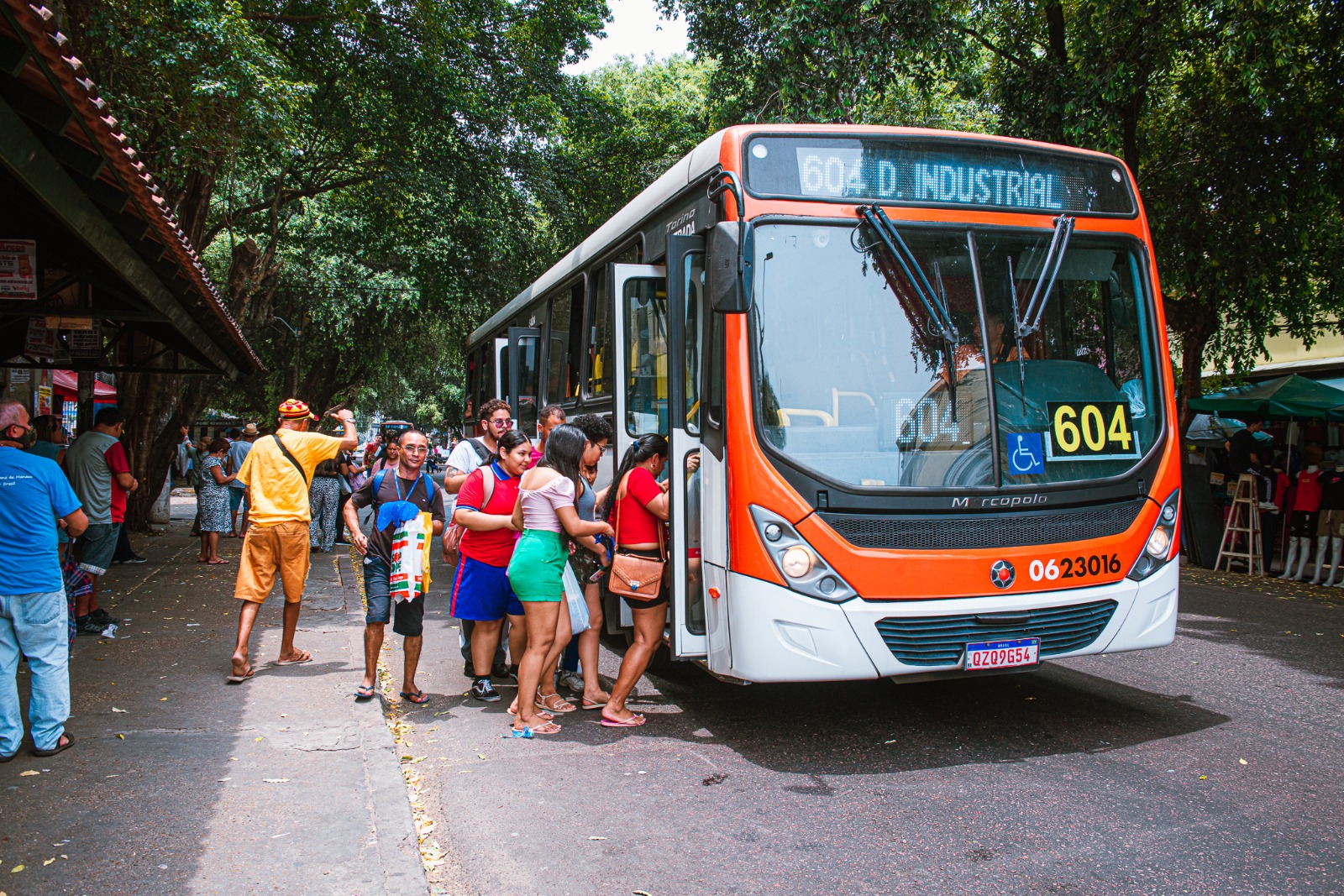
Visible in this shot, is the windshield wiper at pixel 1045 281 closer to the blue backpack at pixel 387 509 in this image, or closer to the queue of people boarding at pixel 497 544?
the queue of people boarding at pixel 497 544

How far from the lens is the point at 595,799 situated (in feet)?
16.0

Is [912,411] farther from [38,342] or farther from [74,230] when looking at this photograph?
[38,342]

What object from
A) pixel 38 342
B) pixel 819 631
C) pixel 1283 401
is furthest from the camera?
pixel 1283 401

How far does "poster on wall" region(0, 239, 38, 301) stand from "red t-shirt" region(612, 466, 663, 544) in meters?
4.46

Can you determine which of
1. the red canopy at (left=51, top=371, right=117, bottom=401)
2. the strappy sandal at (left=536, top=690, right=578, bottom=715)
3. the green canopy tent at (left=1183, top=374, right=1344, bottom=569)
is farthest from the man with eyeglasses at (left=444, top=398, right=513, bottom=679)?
the red canopy at (left=51, top=371, right=117, bottom=401)

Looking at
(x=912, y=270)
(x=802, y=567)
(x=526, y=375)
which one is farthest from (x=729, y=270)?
(x=526, y=375)

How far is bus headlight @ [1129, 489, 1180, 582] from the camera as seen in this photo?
18.7 feet

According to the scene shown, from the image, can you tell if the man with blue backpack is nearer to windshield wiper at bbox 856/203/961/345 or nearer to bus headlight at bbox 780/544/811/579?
bus headlight at bbox 780/544/811/579

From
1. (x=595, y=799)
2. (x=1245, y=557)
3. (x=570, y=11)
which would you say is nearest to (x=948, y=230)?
(x=595, y=799)

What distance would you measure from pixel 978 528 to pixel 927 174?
191 cm

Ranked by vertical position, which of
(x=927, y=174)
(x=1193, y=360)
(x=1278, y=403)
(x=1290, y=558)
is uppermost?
(x=927, y=174)

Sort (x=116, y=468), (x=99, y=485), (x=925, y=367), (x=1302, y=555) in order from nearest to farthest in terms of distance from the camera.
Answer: (x=925, y=367) < (x=99, y=485) < (x=116, y=468) < (x=1302, y=555)

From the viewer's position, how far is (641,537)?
19.7ft

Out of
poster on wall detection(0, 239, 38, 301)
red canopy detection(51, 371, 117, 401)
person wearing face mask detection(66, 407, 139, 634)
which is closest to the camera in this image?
poster on wall detection(0, 239, 38, 301)
